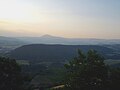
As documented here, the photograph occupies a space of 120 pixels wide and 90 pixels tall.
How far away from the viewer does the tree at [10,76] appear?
31203mm

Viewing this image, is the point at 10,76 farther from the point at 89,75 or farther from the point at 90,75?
the point at 90,75

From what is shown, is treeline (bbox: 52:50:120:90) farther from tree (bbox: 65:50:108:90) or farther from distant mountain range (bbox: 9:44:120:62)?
distant mountain range (bbox: 9:44:120:62)

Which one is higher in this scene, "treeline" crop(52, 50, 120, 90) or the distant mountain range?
"treeline" crop(52, 50, 120, 90)

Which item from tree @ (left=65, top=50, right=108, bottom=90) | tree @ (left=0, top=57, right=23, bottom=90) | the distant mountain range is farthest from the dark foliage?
the distant mountain range

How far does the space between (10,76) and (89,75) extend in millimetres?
9994

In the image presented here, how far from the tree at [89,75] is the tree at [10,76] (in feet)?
23.3

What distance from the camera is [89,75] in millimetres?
26234

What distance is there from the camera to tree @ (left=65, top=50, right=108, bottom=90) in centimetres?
2602

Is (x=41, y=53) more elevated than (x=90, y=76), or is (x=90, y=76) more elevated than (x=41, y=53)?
(x=90, y=76)

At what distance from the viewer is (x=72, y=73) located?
1059 inches

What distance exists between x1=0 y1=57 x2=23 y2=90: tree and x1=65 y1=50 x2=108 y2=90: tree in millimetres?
7103

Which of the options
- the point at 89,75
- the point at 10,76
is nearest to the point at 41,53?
the point at 10,76

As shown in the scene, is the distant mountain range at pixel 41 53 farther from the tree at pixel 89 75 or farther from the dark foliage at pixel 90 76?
the tree at pixel 89 75

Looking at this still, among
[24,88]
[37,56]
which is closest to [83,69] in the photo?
[24,88]
